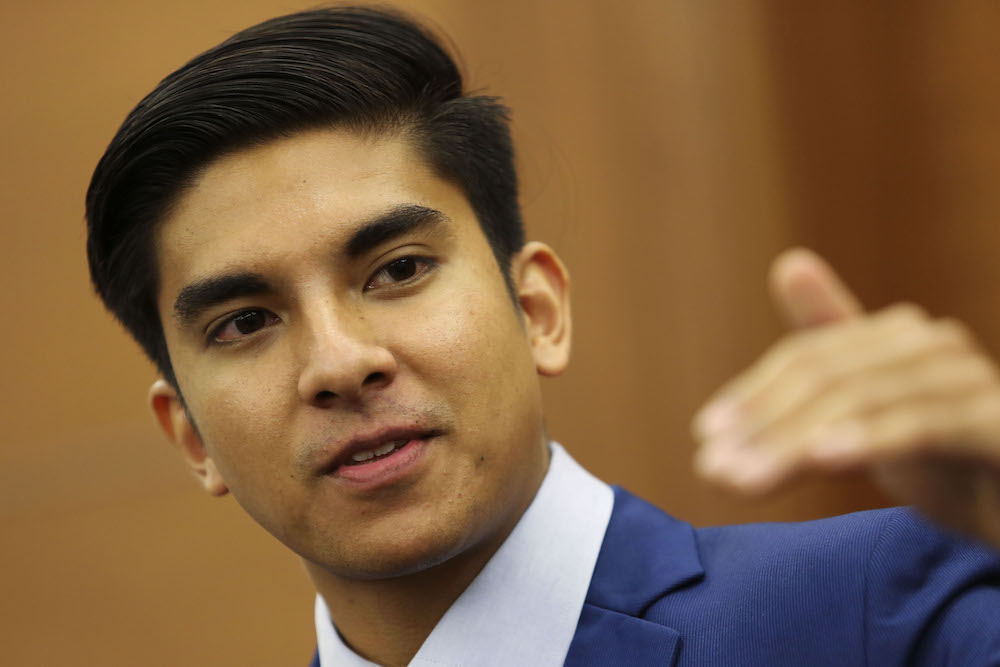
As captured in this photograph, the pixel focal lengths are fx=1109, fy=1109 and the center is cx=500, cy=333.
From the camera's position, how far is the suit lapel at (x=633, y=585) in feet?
4.12

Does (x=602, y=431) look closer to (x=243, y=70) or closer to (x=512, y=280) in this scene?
(x=512, y=280)

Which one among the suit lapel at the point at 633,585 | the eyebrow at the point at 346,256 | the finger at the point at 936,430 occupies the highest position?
the finger at the point at 936,430

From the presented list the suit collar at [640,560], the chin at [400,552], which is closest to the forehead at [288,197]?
the chin at [400,552]

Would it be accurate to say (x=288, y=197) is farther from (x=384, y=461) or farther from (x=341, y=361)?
(x=384, y=461)

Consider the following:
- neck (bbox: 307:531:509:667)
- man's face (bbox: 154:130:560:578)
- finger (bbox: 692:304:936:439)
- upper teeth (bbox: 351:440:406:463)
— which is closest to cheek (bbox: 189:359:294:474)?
man's face (bbox: 154:130:560:578)

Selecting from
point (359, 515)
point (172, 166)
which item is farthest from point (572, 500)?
point (172, 166)

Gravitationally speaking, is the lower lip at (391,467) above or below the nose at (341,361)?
below

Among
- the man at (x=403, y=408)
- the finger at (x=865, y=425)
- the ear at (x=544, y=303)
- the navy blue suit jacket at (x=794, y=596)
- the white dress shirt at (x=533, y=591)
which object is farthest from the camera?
the ear at (x=544, y=303)

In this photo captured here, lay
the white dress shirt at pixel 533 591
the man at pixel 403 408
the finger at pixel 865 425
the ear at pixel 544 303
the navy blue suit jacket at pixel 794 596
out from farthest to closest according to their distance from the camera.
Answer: the ear at pixel 544 303
the white dress shirt at pixel 533 591
the man at pixel 403 408
the navy blue suit jacket at pixel 794 596
the finger at pixel 865 425

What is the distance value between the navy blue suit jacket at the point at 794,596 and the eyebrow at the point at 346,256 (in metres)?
0.47

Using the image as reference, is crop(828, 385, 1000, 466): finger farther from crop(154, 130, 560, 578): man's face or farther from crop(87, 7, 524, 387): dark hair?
crop(87, 7, 524, 387): dark hair

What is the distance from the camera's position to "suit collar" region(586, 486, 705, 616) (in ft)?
4.28

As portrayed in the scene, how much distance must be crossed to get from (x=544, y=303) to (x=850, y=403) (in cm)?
84

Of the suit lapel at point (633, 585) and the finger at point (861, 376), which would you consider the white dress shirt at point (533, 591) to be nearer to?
the suit lapel at point (633, 585)
